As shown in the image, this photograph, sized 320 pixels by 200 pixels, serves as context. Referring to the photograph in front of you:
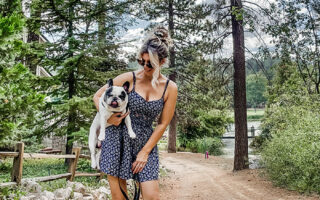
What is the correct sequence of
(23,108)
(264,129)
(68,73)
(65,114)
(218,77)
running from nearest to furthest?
(23,108) → (68,73) → (65,114) → (218,77) → (264,129)

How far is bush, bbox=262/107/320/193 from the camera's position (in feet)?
23.1

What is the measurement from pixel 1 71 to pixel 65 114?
5297 mm

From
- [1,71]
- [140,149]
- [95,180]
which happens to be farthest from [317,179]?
[1,71]

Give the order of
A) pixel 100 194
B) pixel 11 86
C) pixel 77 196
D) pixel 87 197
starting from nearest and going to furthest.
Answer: pixel 11 86, pixel 77 196, pixel 87 197, pixel 100 194

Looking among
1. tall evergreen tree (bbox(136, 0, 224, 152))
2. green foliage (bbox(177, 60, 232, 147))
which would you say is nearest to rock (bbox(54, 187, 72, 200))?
green foliage (bbox(177, 60, 232, 147))

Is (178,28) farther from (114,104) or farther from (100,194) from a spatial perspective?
(114,104)

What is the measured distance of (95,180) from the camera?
307 inches

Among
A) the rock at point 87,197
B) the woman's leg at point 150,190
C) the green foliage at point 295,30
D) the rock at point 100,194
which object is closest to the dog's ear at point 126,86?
the woman's leg at point 150,190

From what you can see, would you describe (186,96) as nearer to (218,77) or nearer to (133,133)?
(218,77)

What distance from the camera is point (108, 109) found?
2.44m

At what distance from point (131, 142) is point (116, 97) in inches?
15.5

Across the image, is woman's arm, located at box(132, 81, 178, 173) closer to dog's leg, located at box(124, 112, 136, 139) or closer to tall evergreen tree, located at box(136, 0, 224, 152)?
dog's leg, located at box(124, 112, 136, 139)

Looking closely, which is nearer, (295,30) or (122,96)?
(122,96)

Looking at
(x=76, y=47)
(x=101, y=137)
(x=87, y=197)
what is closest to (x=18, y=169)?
(x=87, y=197)
